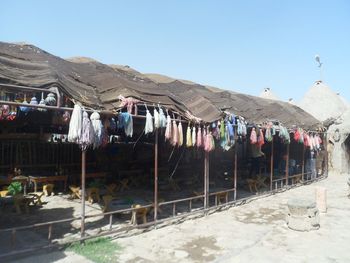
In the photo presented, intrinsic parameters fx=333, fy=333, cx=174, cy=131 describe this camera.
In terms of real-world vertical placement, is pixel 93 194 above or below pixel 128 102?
below

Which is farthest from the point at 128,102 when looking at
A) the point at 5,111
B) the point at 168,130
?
the point at 5,111

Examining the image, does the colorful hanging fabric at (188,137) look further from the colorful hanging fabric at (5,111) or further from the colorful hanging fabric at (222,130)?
the colorful hanging fabric at (5,111)

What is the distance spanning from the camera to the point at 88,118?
7625 millimetres

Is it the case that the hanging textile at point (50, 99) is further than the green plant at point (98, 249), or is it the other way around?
the hanging textile at point (50, 99)

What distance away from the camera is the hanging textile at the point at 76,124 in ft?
23.8

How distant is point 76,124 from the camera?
286 inches

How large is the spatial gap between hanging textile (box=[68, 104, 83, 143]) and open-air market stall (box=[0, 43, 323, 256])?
2 cm

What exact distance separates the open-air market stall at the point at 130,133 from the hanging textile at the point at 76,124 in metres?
0.02

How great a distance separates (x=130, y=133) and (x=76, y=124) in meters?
1.53

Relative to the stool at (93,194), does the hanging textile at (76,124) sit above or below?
above

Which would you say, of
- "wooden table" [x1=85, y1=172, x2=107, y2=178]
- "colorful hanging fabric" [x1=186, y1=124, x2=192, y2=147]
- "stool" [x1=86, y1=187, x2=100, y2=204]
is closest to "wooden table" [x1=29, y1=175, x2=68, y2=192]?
"wooden table" [x1=85, y1=172, x2=107, y2=178]

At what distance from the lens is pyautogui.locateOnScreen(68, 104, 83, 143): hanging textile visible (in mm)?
7250

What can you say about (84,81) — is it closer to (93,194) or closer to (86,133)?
(86,133)

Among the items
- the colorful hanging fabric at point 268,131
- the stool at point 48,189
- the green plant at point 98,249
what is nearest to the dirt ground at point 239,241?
the green plant at point 98,249
